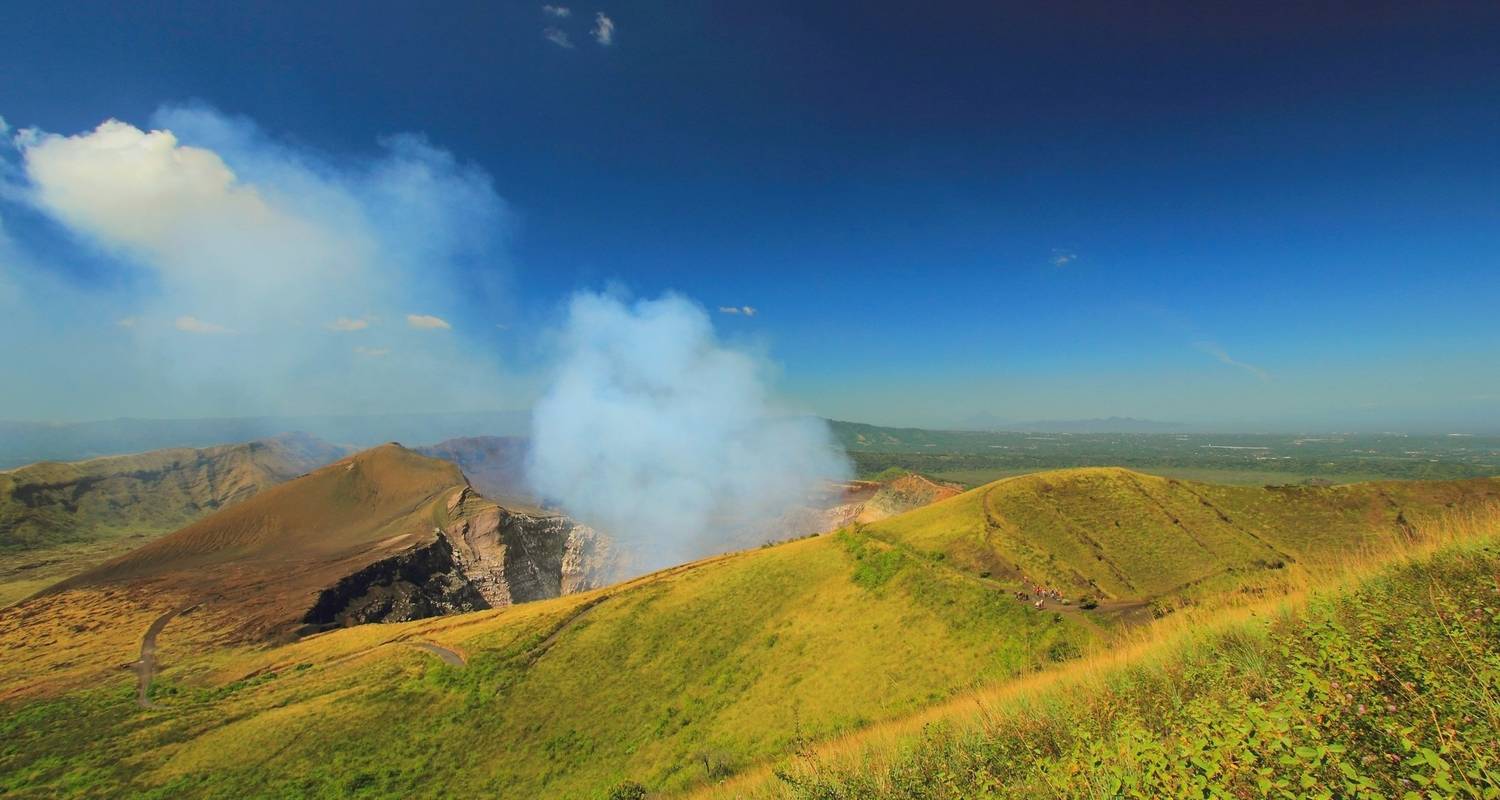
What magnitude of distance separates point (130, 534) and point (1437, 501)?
7963 inches

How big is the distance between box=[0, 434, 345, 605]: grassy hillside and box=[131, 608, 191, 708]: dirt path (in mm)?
45050

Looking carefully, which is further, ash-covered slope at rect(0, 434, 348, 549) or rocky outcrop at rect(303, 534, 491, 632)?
ash-covered slope at rect(0, 434, 348, 549)

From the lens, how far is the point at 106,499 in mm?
123312

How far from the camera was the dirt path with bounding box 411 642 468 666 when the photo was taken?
1451 inches

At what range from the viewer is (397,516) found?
7500 centimetres

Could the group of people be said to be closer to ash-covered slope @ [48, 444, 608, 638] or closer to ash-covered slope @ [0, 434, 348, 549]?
ash-covered slope @ [48, 444, 608, 638]

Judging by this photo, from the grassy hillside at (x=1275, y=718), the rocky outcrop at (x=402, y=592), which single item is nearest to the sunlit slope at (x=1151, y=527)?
the grassy hillside at (x=1275, y=718)

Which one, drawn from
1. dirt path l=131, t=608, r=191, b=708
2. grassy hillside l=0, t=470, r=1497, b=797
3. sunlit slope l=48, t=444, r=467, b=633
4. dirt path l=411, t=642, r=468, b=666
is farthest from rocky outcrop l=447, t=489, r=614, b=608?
dirt path l=411, t=642, r=468, b=666

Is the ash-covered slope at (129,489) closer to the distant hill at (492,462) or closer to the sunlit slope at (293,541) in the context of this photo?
the distant hill at (492,462)

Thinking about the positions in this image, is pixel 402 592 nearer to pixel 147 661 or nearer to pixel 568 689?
pixel 147 661

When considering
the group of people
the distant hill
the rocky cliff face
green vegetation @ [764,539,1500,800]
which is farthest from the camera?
the distant hill

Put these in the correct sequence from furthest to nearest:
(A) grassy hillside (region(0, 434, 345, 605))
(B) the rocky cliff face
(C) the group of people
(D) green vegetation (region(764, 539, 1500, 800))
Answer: (A) grassy hillside (region(0, 434, 345, 605)) < (B) the rocky cliff face < (C) the group of people < (D) green vegetation (region(764, 539, 1500, 800))

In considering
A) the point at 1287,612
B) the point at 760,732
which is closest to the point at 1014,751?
the point at 1287,612

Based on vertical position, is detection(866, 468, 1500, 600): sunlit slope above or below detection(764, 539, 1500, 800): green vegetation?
below
